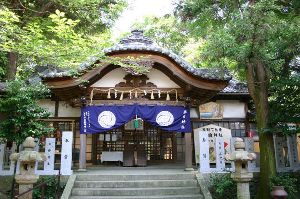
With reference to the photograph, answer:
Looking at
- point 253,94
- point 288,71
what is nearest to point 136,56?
point 253,94

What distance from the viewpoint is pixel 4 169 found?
34.4 ft

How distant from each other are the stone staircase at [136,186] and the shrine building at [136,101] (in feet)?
5.02

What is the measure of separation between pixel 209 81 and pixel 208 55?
2.34 metres

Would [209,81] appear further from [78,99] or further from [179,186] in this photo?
[78,99]

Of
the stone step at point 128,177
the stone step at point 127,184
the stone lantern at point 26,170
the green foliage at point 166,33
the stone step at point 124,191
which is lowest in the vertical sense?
the stone step at point 124,191

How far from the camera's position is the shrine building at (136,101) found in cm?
1095

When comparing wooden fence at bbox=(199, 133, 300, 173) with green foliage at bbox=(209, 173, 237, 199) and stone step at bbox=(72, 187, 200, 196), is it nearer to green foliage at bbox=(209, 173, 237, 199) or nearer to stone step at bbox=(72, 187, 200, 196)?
green foliage at bbox=(209, 173, 237, 199)

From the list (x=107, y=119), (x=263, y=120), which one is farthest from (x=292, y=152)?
(x=107, y=119)

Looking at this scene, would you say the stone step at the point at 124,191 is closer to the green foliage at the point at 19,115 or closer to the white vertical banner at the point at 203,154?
the white vertical banner at the point at 203,154

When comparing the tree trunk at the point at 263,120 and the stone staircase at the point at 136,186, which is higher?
the tree trunk at the point at 263,120

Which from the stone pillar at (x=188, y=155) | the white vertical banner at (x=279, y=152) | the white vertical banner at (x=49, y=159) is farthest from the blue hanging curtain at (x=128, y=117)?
the white vertical banner at (x=279, y=152)

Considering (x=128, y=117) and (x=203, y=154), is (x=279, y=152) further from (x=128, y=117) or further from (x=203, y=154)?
(x=128, y=117)

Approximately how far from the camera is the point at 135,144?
1432cm

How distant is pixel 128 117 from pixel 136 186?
3071 mm
